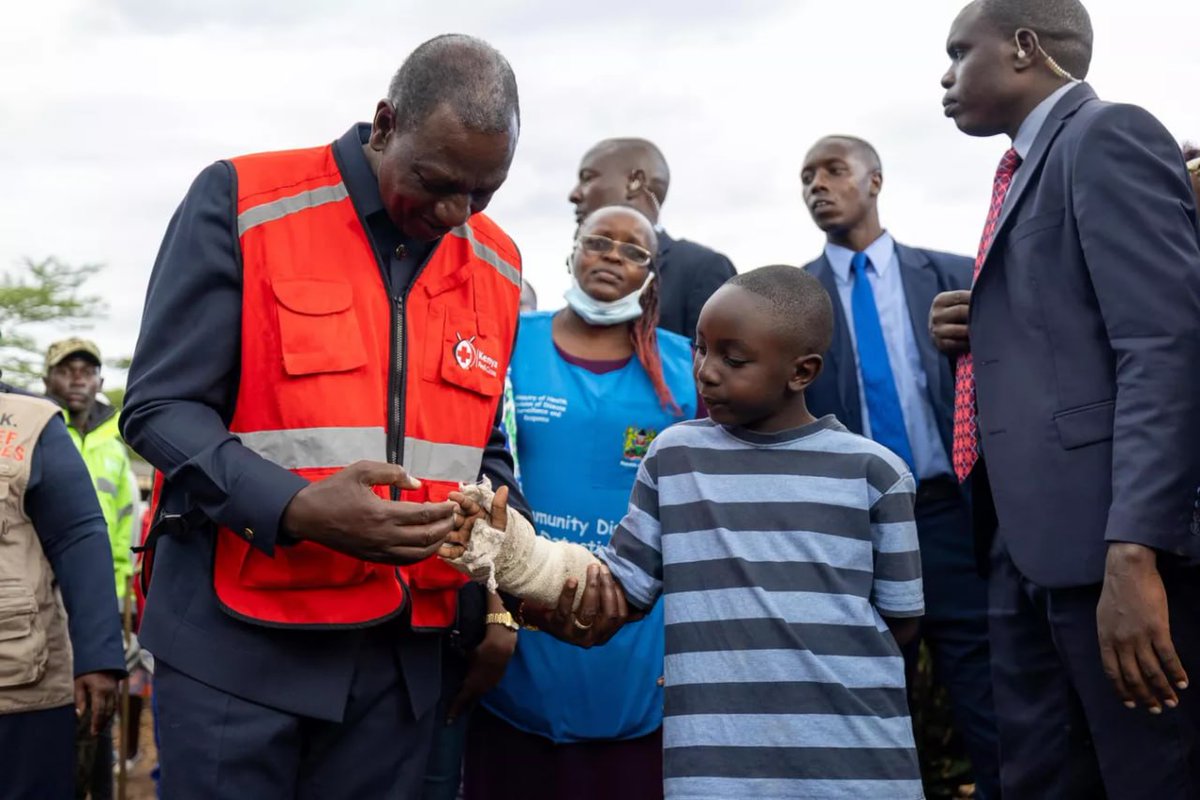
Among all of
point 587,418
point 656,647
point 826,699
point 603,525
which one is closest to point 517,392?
point 587,418

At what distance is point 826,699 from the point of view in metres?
2.69

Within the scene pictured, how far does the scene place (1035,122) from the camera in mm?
3156

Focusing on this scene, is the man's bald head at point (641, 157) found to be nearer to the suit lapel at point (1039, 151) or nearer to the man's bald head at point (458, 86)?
the suit lapel at point (1039, 151)

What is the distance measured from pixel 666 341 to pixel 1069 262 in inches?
61.9

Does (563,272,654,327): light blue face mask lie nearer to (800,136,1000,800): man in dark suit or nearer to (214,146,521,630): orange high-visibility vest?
(800,136,1000,800): man in dark suit

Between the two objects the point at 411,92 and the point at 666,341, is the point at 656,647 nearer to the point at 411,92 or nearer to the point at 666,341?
the point at 666,341

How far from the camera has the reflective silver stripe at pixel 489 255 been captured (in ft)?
9.45

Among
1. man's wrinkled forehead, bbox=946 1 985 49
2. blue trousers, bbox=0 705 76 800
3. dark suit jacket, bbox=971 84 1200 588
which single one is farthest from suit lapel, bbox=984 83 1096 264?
blue trousers, bbox=0 705 76 800

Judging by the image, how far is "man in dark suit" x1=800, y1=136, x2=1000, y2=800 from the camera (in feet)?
14.5

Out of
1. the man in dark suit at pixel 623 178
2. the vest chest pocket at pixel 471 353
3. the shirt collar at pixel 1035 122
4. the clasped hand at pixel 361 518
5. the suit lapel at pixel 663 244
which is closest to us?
the clasped hand at pixel 361 518

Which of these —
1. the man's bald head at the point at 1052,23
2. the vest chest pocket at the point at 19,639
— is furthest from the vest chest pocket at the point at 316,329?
the vest chest pocket at the point at 19,639

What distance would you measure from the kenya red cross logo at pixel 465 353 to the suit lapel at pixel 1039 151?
48.4 inches

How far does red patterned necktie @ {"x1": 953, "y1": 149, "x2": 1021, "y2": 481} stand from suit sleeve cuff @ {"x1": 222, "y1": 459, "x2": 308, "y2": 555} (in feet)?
5.53

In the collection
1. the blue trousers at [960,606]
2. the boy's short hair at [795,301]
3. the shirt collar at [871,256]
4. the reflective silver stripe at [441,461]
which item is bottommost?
the blue trousers at [960,606]
